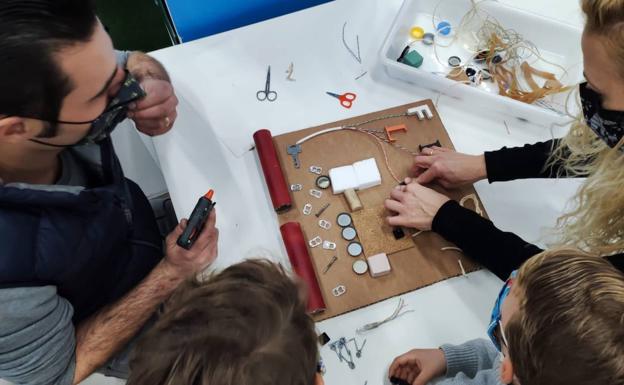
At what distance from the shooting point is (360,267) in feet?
3.95

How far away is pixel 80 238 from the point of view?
987 mm

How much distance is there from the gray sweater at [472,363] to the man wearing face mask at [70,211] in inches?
23.0

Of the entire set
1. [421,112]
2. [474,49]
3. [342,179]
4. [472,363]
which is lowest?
[472,363]

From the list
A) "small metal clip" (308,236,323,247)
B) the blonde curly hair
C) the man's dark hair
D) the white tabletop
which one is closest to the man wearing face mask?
the man's dark hair

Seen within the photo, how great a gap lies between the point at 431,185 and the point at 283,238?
418 millimetres

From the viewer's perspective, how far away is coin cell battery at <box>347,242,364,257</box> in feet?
4.00

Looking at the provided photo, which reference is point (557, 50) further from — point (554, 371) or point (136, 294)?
point (136, 294)

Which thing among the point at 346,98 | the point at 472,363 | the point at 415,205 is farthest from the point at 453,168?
the point at 472,363

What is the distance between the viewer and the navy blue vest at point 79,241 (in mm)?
872

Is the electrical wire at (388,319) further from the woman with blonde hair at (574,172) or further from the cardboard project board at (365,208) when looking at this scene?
the woman with blonde hair at (574,172)

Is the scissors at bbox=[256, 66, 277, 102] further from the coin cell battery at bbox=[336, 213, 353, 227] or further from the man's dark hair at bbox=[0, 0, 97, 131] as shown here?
the man's dark hair at bbox=[0, 0, 97, 131]

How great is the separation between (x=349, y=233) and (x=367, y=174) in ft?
0.54

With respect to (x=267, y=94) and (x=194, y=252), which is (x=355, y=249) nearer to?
(x=194, y=252)

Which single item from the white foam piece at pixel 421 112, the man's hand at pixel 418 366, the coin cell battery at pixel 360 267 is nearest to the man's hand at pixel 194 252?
the coin cell battery at pixel 360 267
